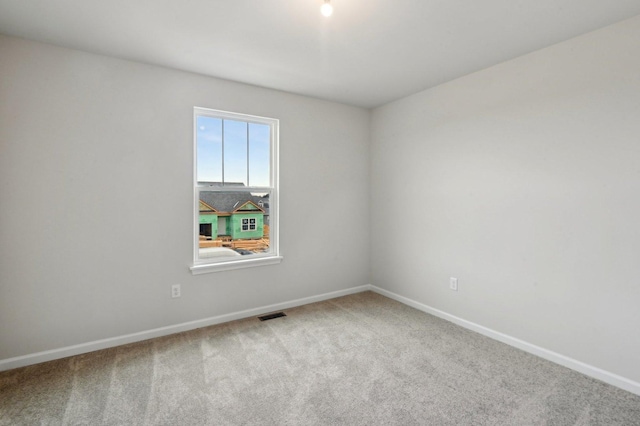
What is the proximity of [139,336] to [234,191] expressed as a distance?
1.61 meters

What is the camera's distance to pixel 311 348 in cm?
266

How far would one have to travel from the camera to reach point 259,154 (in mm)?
3496

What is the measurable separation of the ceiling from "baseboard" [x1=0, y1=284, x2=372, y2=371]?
240 cm

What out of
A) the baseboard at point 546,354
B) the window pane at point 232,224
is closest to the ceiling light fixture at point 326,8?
the window pane at point 232,224

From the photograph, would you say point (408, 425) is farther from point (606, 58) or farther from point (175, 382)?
point (606, 58)

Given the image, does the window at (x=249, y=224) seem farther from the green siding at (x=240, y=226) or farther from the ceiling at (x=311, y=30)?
the ceiling at (x=311, y=30)

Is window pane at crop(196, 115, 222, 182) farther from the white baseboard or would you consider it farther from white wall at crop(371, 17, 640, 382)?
white wall at crop(371, 17, 640, 382)

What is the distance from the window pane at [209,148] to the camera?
123 inches

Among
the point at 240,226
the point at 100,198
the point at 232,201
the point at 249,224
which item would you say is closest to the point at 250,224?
the point at 249,224

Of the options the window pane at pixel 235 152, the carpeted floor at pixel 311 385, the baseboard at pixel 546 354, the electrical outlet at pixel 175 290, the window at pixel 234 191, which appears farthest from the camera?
the window pane at pixel 235 152

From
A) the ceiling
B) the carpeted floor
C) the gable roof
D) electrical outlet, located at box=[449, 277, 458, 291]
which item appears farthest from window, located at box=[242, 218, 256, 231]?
electrical outlet, located at box=[449, 277, 458, 291]

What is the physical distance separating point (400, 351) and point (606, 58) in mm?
2639

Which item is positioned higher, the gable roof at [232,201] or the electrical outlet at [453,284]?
the gable roof at [232,201]

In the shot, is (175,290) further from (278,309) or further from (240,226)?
(278,309)
